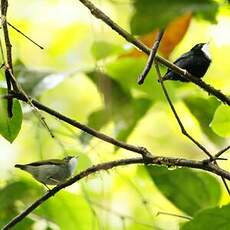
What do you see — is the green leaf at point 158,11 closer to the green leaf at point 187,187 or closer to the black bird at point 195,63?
the black bird at point 195,63

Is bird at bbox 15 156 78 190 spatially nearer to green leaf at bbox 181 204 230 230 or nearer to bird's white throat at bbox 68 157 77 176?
bird's white throat at bbox 68 157 77 176

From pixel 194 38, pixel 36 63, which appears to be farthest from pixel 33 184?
pixel 36 63

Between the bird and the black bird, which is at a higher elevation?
the black bird

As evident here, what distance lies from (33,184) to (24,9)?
30.5 inches

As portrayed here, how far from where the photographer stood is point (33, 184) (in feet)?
3.08

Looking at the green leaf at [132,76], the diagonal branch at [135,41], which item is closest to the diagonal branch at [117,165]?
the diagonal branch at [135,41]

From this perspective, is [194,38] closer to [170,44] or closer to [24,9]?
[170,44]

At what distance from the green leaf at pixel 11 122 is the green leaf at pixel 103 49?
284 millimetres

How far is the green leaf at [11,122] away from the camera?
2.13ft

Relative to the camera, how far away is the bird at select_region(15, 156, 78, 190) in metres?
0.71

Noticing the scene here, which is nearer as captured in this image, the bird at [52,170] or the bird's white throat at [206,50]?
the bird at [52,170]

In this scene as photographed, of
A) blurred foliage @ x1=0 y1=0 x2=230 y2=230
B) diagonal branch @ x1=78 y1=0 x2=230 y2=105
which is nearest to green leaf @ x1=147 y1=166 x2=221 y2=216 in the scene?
blurred foliage @ x1=0 y1=0 x2=230 y2=230

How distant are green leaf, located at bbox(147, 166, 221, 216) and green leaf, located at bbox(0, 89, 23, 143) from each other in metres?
0.29

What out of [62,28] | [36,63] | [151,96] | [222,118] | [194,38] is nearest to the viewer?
[222,118]
